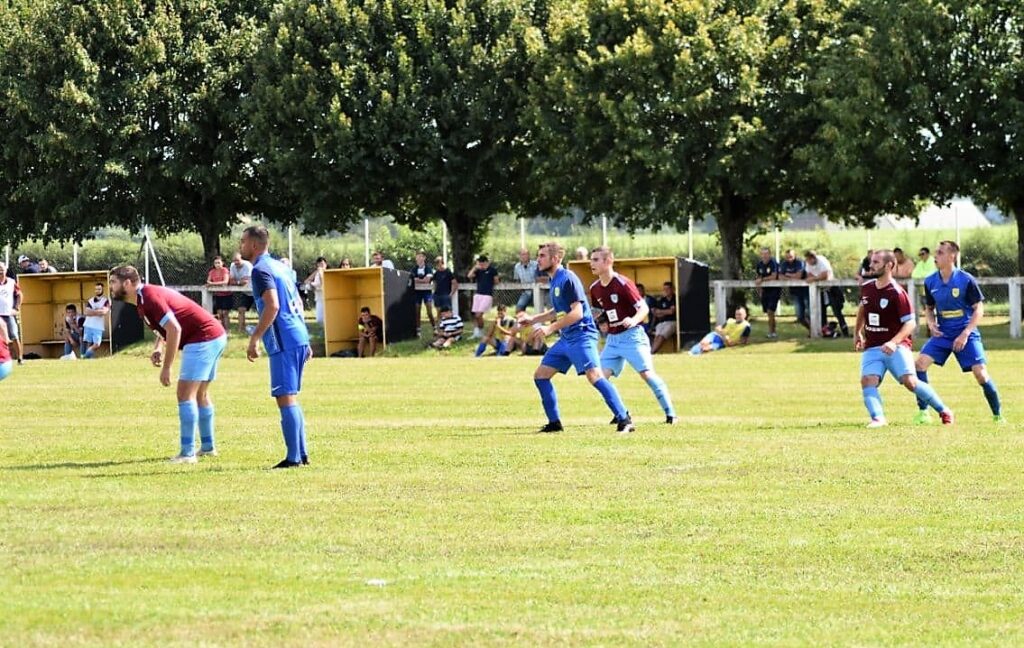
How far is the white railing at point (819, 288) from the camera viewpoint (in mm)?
36844

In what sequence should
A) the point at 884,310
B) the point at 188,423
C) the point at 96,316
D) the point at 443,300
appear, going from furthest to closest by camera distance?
1. the point at 443,300
2. the point at 96,316
3. the point at 884,310
4. the point at 188,423

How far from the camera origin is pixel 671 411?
A: 19.0 m

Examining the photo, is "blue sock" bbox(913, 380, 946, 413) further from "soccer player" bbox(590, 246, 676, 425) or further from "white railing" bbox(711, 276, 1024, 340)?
"white railing" bbox(711, 276, 1024, 340)

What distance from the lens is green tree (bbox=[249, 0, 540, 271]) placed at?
46531 millimetres

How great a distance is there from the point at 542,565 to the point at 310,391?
16342 mm

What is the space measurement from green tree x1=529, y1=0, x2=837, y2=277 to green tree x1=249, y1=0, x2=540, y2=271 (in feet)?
6.15

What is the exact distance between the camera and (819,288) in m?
38.8

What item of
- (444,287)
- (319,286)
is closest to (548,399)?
(444,287)

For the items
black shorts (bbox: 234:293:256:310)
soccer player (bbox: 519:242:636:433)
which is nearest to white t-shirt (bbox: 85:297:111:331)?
black shorts (bbox: 234:293:256:310)

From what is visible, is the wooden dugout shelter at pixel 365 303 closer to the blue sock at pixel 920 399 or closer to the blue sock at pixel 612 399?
the blue sock at pixel 920 399

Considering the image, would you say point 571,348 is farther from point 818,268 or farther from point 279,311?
point 818,268

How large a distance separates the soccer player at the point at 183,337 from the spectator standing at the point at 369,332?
23393 millimetres

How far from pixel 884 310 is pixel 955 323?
1367 mm

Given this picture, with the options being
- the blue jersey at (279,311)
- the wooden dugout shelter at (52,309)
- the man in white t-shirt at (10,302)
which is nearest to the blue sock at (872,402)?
the blue jersey at (279,311)
